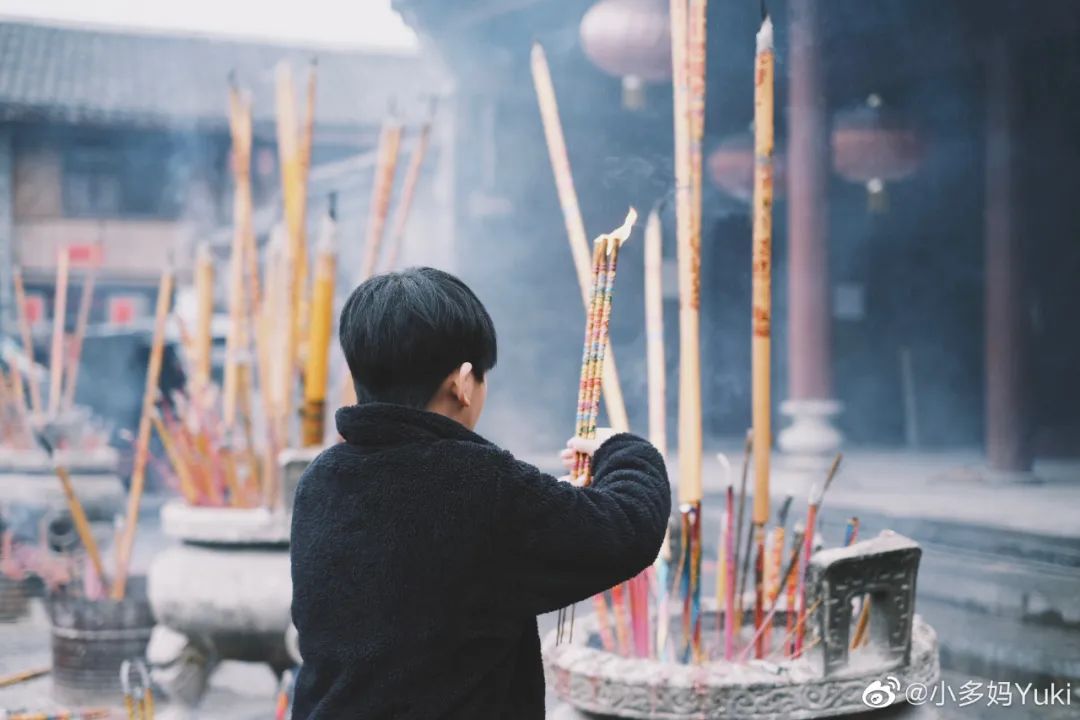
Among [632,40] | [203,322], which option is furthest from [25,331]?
[632,40]

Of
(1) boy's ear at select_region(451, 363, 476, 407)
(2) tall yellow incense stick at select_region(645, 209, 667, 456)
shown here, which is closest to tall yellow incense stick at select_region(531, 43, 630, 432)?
(2) tall yellow incense stick at select_region(645, 209, 667, 456)

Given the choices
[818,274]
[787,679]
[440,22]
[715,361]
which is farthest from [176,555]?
[715,361]

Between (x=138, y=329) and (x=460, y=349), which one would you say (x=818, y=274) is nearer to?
(x=460, y=349)

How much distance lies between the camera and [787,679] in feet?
4.54

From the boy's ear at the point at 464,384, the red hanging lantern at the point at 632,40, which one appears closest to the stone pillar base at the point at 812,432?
the red hanging lantern at the point at 632,40

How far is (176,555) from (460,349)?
1.80m

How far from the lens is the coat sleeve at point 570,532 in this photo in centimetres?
109

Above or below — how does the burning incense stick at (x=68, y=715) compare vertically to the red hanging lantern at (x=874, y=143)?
below

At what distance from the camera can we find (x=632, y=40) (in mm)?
3799

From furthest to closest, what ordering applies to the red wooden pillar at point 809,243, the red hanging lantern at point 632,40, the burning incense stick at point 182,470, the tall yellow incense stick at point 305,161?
the red wooden pillar at point 809,243, the red hanging lantern at point 632,40, the burning incense stick at point 182,470, the tall yellow incense stick at point 305,161

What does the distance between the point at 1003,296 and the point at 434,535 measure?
401 centimetres

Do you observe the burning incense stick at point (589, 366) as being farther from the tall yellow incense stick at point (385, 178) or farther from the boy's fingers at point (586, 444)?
the tall yellow incense stick at point (385, 178)

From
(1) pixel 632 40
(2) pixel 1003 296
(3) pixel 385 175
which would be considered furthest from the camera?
(2) pixel 1003 296

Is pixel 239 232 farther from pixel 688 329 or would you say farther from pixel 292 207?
pixel 688 329
